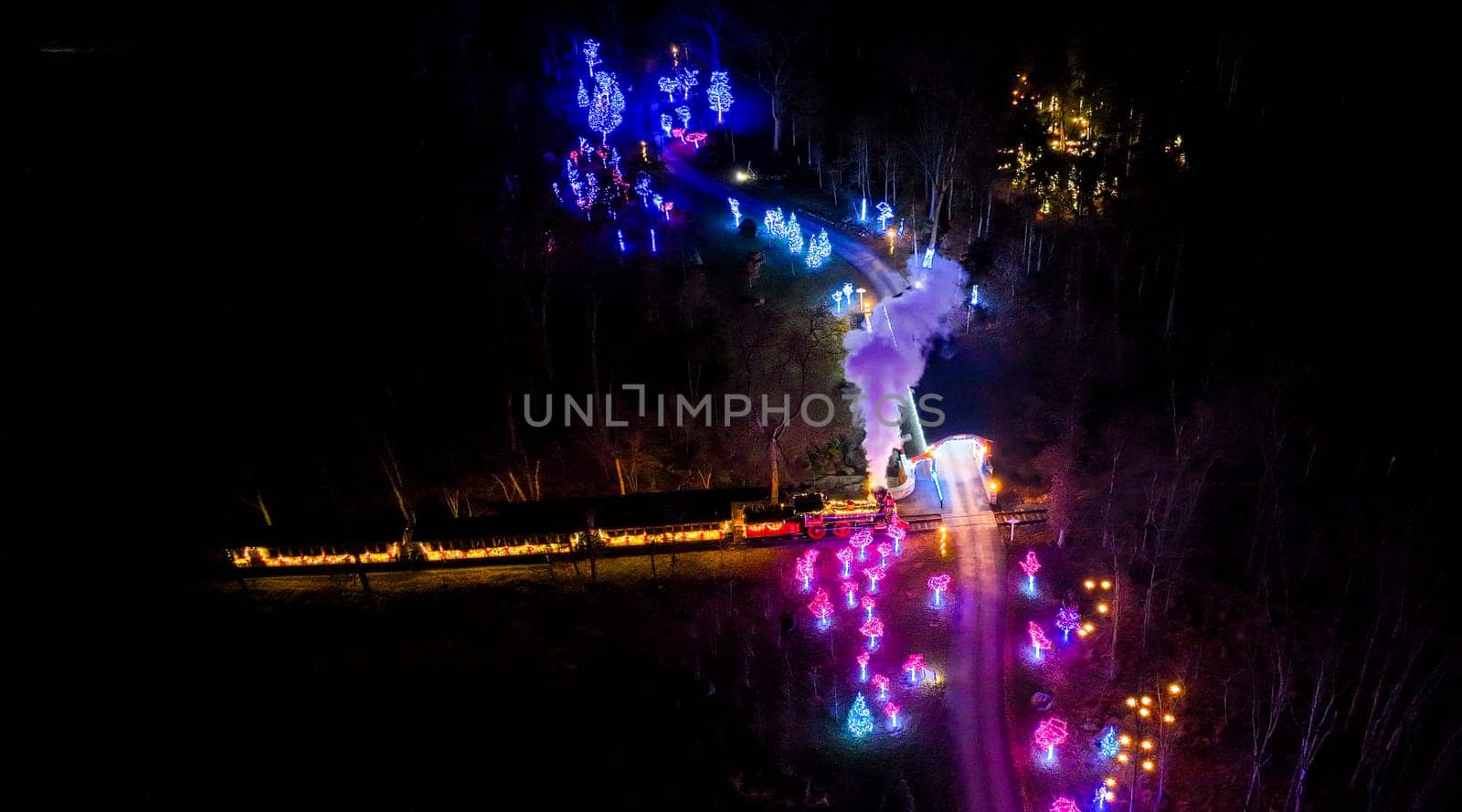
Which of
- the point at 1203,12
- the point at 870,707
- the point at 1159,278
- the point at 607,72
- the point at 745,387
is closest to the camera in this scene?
the point at 870,707

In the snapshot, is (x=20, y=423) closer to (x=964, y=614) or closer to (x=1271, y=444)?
(x=964, y=614)

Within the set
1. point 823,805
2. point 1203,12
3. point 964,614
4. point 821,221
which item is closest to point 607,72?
point 821,221

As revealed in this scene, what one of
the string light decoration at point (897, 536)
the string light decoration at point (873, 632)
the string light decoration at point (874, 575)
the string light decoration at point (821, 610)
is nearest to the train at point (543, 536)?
the string light decoration at point (897, 536)

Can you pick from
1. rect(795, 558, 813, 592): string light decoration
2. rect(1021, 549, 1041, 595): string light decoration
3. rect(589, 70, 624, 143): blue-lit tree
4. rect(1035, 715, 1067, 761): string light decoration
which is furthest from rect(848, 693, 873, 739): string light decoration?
rect(589, 70, 624, 143): blue-lit tree

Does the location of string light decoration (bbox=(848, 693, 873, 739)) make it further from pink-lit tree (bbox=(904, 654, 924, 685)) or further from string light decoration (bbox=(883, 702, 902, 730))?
pink-lit tree (bbox=(904, 654, 924, 685))

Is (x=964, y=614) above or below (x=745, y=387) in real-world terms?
below
